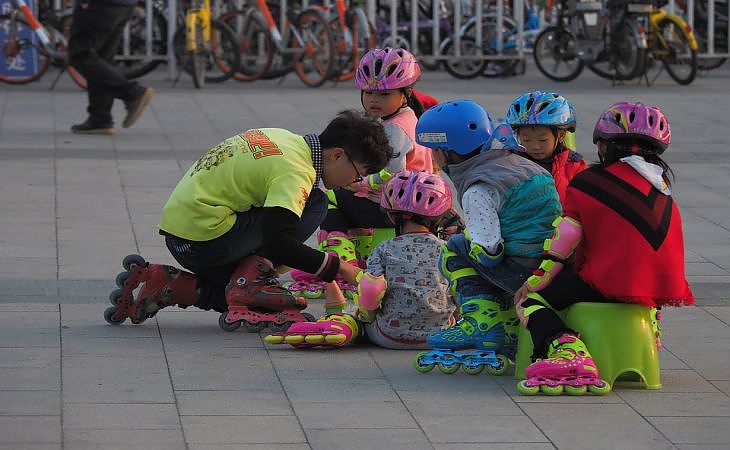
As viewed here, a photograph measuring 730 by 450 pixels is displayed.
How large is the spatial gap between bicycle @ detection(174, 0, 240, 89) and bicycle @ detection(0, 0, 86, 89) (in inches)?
48.5

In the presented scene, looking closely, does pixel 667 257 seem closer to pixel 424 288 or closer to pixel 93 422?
pixel 424 288

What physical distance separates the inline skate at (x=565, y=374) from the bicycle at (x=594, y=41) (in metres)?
11.6

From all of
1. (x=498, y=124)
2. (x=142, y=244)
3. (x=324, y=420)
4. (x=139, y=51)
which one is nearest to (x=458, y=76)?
(x=139, y=51)

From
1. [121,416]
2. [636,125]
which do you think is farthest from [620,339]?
[121,416]

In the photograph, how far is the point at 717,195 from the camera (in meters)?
10.1

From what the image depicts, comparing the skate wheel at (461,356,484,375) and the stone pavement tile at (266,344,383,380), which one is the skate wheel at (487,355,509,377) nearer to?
the skate wheel at (461,356,484,375)

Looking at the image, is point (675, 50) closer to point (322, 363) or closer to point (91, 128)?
point (91, 128)

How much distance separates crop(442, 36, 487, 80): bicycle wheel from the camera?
1822 cm

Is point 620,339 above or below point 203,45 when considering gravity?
above

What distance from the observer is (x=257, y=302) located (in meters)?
6.37

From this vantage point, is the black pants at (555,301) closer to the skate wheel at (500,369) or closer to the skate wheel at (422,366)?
the skate wheel at (500,369)

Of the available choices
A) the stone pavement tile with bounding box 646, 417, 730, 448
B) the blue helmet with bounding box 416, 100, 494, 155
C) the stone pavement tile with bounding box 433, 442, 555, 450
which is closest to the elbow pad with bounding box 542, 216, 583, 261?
the blue helmet with bounding box 416, 100, 494, 155

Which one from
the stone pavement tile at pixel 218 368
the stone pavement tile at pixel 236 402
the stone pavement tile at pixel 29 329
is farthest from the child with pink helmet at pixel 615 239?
the stone pavement tile at pixel 29 329

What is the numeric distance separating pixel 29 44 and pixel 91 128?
Result: 3.82m
